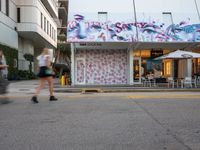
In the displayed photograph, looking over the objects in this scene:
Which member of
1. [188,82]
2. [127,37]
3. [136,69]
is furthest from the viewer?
[136,69]

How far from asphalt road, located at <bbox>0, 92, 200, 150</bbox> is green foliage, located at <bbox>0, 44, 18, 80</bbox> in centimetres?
2376

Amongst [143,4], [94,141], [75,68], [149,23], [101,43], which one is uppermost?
[143,4]

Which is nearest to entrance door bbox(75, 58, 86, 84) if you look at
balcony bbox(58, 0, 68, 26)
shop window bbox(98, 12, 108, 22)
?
shop window bbox(98, 12, 108, 22)

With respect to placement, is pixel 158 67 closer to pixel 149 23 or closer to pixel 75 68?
pixel 149 23

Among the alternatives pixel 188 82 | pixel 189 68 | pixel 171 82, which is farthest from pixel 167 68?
pixel 188 82

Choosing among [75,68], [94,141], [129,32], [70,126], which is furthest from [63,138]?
[75,68]

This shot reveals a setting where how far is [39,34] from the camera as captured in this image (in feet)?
131

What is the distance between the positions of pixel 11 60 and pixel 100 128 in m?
28.6

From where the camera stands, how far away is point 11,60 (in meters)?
32.3

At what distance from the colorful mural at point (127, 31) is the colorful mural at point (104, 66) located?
2500mm

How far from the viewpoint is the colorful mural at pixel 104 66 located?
23.1m

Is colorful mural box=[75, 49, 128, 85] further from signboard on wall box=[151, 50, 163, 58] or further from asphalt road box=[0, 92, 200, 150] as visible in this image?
asphalt road box=[0, 92, 200, 150]

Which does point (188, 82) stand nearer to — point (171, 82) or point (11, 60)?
point (171, 82)

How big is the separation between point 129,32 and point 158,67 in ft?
18.1
